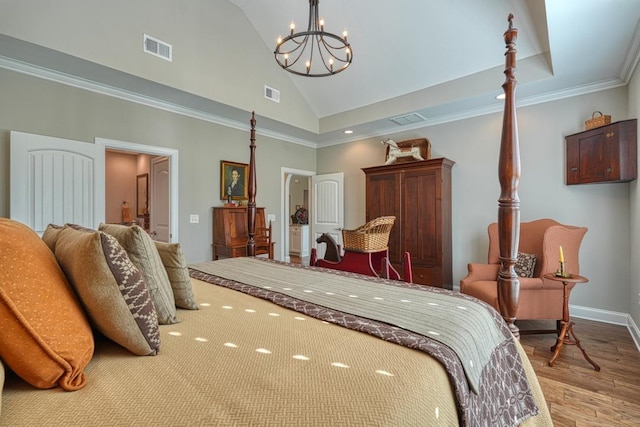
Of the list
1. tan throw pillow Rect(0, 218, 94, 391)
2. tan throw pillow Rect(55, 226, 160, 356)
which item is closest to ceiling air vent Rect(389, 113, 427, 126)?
tan throw pillow Rect(55, 226, 160, 356)

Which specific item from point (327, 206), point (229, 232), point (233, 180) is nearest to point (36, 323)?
point (229, 232)

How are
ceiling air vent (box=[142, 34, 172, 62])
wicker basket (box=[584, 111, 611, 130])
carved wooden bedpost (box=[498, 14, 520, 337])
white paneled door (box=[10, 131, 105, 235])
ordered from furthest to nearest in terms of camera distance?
ceiling air vent (box=[142, 34, 172, 62]) < wicker basket (box=[584, 111, 611, 130]) < white paneled door (box=[10, 131, 105, 235]) < carved wooden bedpost (box=[498, 14, 520, 337])

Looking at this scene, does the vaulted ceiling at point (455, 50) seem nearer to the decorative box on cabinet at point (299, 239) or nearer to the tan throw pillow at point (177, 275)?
the tan throw pillow at point (177, 275)

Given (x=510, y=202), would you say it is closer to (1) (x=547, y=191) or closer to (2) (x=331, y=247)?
(2) (x=331, y=247)

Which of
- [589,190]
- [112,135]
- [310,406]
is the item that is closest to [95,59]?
[112,135]

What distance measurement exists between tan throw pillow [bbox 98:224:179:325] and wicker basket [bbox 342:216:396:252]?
179 centimetres

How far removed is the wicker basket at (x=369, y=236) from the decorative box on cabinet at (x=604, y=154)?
2218 mm

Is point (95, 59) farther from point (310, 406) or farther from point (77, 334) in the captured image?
point (310, 406)

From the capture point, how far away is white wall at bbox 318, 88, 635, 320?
10.8 feet

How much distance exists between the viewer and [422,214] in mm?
4160

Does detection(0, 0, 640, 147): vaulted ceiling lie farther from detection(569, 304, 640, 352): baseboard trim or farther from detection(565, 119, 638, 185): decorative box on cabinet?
detection(569, 304, 640, 352): baseboard trim

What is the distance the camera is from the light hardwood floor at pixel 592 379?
1.81 metres

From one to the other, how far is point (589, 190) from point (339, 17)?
3.50 metres

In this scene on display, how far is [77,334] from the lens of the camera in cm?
80
